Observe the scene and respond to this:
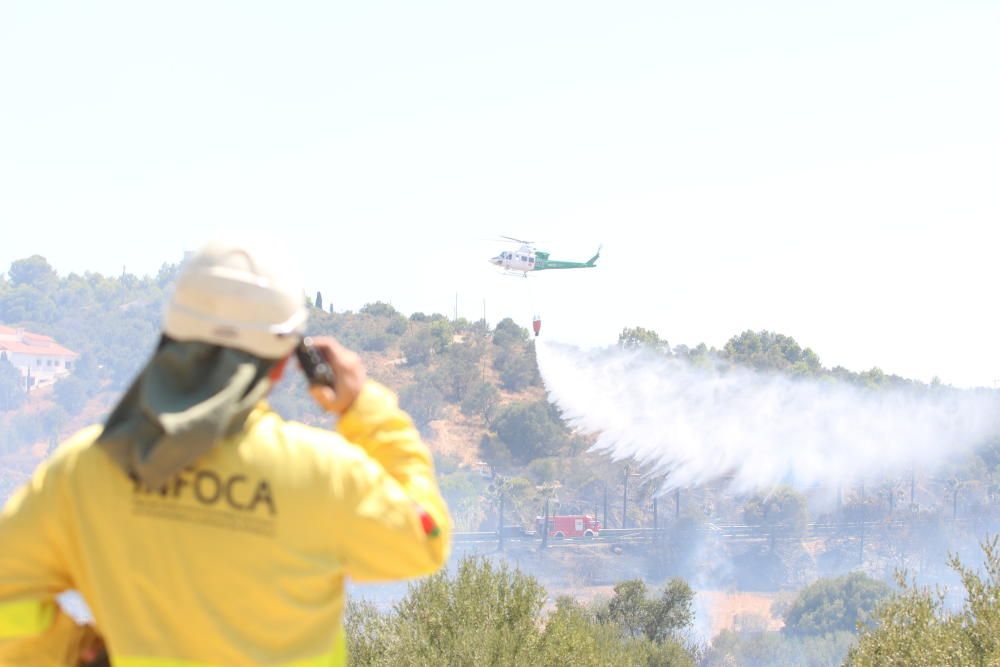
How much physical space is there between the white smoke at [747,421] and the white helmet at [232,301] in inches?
4800

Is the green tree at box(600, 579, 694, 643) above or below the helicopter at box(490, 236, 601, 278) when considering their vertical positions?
below

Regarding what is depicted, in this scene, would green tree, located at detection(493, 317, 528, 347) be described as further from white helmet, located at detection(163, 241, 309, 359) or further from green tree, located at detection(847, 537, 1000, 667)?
white helmet, located at detection(163, 241, 309, 359)

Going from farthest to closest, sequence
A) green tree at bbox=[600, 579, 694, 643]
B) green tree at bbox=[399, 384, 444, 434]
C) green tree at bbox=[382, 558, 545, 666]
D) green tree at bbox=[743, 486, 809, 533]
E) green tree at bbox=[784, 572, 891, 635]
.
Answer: green tree at bbox=[399, 384, 444, 434], green tree at bbox=[743, 486, 809, 533], green tree at bbox=[784, 572, 891, 635], green tree at bbox=[600, 579, 694, 643], green tree at bbox=[382, 558, 545, 666]

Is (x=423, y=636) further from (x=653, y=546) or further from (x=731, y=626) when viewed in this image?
(x=653, y=546)

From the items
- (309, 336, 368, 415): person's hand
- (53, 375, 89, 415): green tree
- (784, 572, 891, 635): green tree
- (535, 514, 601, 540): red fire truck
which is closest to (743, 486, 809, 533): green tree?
(535, 514, 601, 540): red fire truck

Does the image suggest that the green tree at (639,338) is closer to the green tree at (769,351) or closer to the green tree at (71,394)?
the green tree at (769,351)

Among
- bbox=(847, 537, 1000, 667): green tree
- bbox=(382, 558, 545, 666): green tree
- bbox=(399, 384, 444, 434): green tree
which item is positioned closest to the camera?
bbox=(847, 537, 1000, 667): green tree

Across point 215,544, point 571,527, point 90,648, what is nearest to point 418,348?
point 571,527

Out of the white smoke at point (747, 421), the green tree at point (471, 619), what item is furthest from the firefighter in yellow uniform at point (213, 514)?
the white smoke at point (747, 421)

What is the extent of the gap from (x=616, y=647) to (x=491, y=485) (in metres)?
90.3

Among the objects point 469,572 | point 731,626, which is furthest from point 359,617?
point 731,626

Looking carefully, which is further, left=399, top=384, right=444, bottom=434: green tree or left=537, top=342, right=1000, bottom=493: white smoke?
left=399, top=384, right=444, bottom=434: green tree

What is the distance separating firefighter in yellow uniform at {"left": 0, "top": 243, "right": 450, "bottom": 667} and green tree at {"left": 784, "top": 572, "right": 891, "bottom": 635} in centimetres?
10367

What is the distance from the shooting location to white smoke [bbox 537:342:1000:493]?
131 metres
